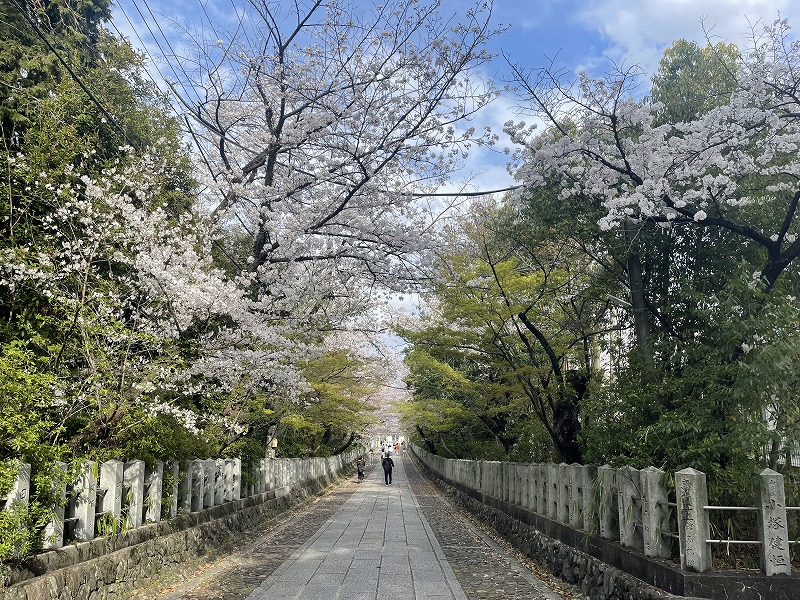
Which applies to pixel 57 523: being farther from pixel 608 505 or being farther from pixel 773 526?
pixel 773 526

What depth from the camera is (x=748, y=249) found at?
8062mm

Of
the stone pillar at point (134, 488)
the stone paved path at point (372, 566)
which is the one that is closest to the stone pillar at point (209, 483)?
the stone paved path at point (372, 566)

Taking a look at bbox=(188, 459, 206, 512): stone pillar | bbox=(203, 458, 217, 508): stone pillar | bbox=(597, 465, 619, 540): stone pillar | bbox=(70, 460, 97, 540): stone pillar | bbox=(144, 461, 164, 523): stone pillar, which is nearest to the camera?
bbox=(70, 460, 97, 540): stone pillar

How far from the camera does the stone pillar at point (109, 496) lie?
6828 millimetres

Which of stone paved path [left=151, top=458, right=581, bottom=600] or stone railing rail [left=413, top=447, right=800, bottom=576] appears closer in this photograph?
stone railing rail [left=413, top=447, right=800, bottom=576]

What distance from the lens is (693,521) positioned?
5379 mm

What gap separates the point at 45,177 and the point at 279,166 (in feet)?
11.9

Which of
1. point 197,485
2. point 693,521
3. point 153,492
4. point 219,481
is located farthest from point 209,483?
point 693,521

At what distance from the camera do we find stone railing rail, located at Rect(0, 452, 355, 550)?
18.8 feet

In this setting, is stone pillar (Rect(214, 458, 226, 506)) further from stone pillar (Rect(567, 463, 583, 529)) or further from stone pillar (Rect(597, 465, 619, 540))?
stone pillar (Rect(597, 465, 619, 540))

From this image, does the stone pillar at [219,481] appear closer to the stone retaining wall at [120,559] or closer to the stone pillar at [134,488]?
the stone retaining wall at [120,559]

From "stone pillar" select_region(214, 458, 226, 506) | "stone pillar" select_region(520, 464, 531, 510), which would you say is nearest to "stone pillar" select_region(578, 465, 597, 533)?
"stone pillar" select_region(520, 464, 531, 510)

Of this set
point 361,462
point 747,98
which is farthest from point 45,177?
point 361,462

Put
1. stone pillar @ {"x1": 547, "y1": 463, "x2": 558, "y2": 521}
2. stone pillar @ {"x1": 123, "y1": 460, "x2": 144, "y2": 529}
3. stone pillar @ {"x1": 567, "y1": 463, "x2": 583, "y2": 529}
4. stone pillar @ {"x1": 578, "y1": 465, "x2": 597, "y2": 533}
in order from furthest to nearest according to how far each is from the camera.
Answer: stone pillar @ {"x1": 547, "y1": 463, "x2": 558, "y2": 521} < stone pillar @ {"x1": 567, "y1": 463, "x2": 583, "y2": 529} < stone pillar @ {"x1": 578, "y1": 465, "x2": 597, "y2": 533} < stone pillar @ {"x1": 123, "y1": 460, "x2": 144, "y2": 529}
